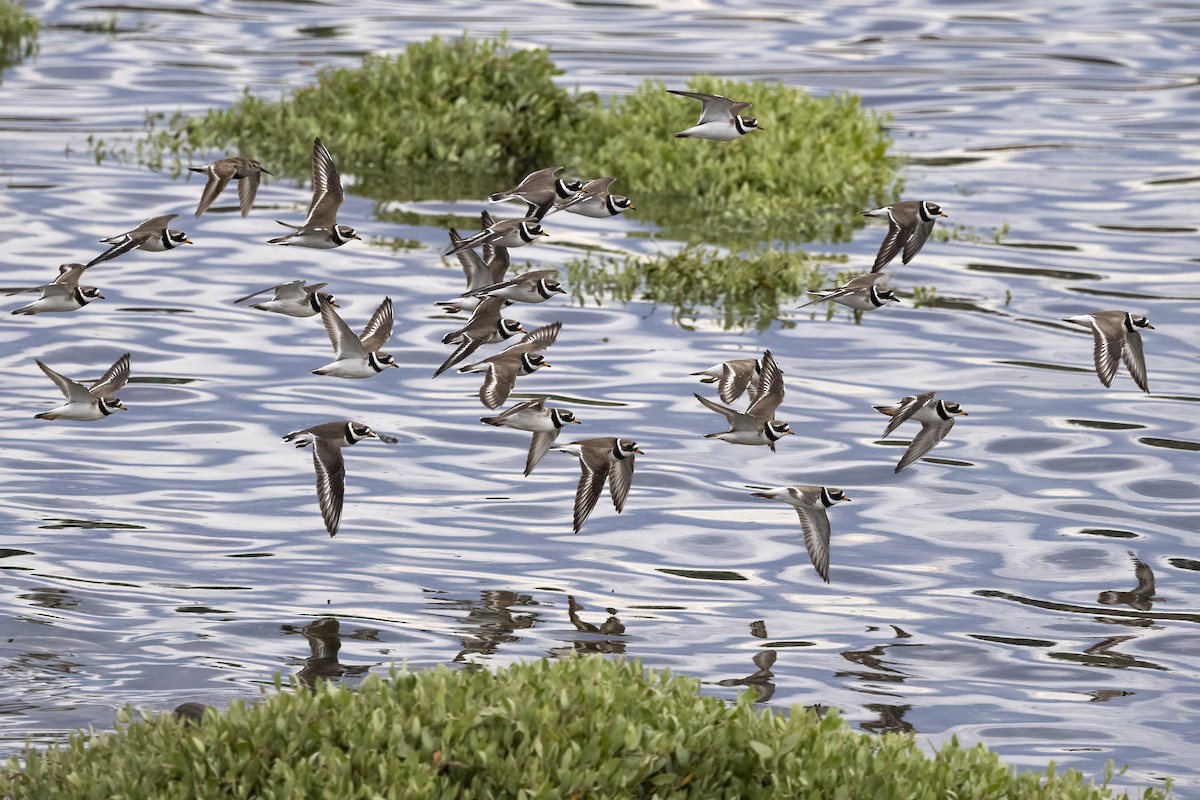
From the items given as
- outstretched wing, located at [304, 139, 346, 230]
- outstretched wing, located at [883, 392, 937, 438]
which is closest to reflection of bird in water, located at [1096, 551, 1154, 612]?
outstretched wing, located at [883, 392, 937, 438]

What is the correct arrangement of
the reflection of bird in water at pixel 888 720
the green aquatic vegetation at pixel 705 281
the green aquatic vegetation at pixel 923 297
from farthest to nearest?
the green aquatic vegetation at pixel 923 297, the green aquatic vegetation at pixel 705 281, the reflection of bird in water at pixel 888 720

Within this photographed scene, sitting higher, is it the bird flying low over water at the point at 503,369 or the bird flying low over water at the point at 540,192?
the bird flying low over water at the point at 540,192

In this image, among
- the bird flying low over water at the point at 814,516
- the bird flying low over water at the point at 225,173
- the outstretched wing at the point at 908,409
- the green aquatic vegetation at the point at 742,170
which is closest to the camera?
the bird flying low over water at the point at 814,516

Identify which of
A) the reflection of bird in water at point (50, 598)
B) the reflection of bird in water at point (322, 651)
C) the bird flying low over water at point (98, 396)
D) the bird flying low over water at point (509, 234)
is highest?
the bird flying low over water at point (509, 234)

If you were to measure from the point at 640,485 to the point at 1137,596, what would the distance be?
513cm

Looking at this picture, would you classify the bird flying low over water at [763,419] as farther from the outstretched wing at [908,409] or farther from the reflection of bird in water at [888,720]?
the reflection of bird in water at [888,720]

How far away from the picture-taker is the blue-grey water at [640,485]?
44.7ft

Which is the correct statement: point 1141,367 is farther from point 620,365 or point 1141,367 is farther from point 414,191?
point 414,191

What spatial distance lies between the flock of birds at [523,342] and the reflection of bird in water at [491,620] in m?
1.06

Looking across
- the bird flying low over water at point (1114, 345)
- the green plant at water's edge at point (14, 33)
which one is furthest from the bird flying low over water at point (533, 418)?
the green plant at water's edge at point (14, 33)

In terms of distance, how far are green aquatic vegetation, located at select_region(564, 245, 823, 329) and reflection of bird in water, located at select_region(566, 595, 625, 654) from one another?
9137 mm

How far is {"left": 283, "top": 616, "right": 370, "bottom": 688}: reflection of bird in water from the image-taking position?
13141 mm

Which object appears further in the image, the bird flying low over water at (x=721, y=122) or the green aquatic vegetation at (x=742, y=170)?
the green aquatic vegetation at (x=742, y=170)

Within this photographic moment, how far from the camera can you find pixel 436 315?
23609 mm
